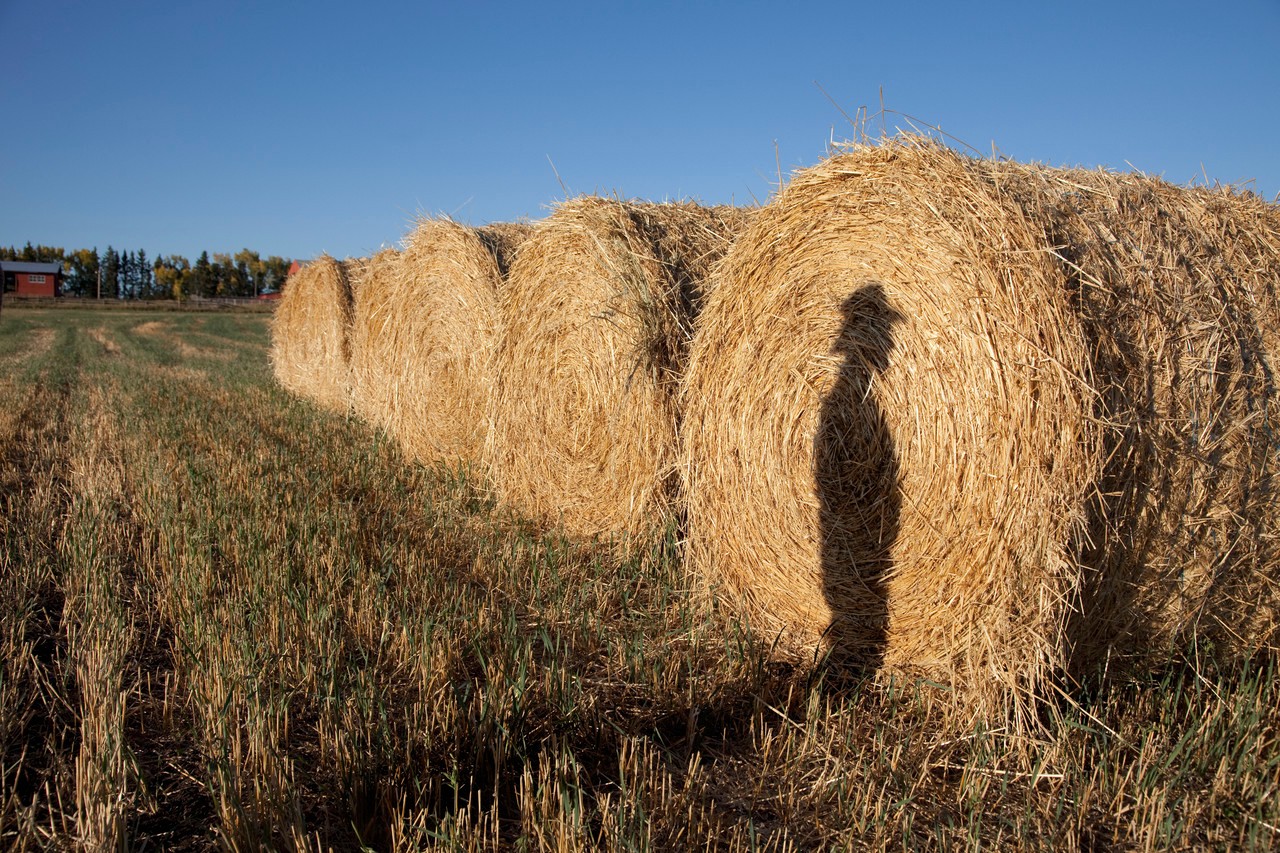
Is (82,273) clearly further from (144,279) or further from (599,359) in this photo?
(599,359)

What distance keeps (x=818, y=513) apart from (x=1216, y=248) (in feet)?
6.46

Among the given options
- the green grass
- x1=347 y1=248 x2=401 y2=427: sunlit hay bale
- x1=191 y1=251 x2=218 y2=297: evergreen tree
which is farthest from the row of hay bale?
x1=191 y1=251 x2=218 y2=297: evergreen tree

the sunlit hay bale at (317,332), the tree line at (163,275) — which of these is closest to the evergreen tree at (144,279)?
the tree line at (163,275)

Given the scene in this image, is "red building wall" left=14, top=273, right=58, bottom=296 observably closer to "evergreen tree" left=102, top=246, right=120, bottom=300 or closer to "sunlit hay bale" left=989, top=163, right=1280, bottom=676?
"evergreen tree" left=102, top=246, right=120, bottom=300

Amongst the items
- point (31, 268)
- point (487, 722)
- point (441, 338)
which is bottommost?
point (487, 722)

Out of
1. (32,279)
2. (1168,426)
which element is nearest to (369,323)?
(1168,426)

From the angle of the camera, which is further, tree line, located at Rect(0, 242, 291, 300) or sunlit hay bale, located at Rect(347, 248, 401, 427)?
tree line, located at Rect(0, 242, 291, 300)

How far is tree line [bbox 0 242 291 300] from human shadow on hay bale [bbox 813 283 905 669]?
4174 inches

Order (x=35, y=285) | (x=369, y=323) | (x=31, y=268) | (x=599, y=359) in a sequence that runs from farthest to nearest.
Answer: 1. (x=31, y=268)
2. (x=35, y=285)
3. (x=369, y=323)
4. (x=599, y=359)

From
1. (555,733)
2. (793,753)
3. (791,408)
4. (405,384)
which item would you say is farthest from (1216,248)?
(405,384)

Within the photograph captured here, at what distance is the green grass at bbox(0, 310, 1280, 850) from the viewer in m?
2.55

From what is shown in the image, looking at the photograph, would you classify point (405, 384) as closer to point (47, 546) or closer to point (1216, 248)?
point (47, 546)

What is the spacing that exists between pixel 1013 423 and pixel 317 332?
11.3 meters

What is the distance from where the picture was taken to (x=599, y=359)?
5.63 m
